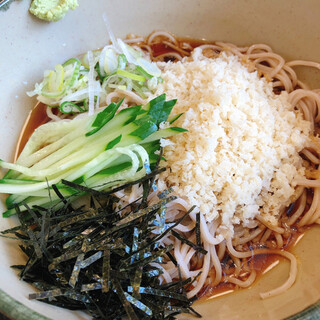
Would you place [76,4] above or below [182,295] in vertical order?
above

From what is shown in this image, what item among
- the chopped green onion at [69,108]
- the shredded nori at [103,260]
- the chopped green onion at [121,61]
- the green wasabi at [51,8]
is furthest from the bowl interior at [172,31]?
the chopped green onion at [121,61]

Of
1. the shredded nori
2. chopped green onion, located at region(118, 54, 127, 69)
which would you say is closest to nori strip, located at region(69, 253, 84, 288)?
the shredded nori

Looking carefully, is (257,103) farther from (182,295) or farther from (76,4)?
(76,4)

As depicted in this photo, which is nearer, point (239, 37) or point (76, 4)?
point (76, 4)

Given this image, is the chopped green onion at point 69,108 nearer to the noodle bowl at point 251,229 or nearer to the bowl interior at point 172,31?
the noodle bowl at point 251,229

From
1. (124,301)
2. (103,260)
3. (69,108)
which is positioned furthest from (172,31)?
(124,301)

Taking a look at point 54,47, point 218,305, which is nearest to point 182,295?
point 218,305

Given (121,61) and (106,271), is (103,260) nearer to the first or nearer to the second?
(106,271)
